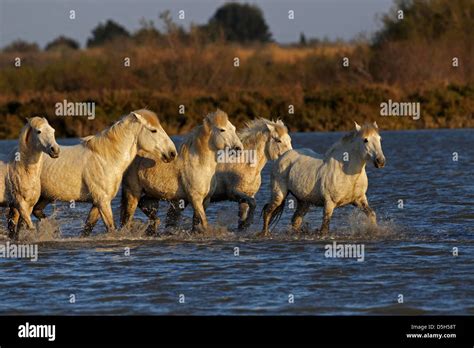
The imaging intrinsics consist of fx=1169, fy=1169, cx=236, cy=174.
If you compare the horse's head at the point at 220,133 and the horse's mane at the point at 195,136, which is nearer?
the horse's head at the point at 220,133

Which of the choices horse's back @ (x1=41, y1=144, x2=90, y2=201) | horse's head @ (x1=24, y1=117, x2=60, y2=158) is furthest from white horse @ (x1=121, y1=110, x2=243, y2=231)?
horse's head @ (x1=24, y1=117, x2=60, y2=158)

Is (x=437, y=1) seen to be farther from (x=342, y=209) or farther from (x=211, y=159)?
(x=211, y=159)

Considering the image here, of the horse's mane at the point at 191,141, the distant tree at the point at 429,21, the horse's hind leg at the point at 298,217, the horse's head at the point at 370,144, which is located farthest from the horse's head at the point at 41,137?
the distant tree at the point at 429,21

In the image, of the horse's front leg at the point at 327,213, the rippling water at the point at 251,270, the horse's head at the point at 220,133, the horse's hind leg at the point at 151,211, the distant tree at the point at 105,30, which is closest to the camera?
the rippling water at the point at 251,270

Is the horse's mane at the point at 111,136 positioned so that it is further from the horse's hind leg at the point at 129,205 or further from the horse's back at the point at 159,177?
the horse's hind leg at the point at 129,205

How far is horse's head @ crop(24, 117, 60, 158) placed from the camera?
1423 centimetres

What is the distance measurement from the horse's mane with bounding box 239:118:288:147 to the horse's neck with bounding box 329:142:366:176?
3.96ft

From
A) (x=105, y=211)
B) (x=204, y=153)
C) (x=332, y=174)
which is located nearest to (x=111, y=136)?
(x=105, y=211)

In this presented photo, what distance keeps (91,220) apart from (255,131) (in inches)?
99.2

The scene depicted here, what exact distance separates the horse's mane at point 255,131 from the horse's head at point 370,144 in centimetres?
154

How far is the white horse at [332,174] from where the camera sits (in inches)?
571

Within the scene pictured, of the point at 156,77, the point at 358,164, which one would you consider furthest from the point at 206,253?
the point at 156,77
